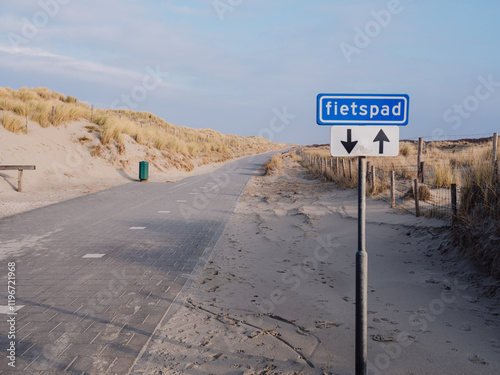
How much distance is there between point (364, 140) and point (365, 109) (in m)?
0.25

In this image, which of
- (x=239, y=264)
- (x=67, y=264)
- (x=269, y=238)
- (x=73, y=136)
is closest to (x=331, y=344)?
(x=239, y=264)

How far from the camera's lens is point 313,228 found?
35.9 feet

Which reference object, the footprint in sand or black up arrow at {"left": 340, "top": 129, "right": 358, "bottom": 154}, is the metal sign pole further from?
the footprint in sand

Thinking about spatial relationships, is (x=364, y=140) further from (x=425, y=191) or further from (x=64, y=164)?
(x=64, y=164)

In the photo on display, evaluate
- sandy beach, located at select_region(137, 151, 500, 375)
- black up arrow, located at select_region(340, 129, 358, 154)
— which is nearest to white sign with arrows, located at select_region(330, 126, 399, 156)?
black up arrow, located at select_region(340, 129, 358, 154)

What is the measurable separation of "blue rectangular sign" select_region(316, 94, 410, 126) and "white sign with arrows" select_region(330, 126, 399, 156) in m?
0.05

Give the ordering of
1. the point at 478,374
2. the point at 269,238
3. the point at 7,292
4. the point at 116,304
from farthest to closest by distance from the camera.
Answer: the point at 269,238 → the point at 7,292 → the point at 116,304 → the point at 478,374

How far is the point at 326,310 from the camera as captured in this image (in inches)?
210

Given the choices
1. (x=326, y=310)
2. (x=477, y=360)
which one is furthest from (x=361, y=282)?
(x=326, y=310)

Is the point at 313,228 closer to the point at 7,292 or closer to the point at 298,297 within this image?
the point at 298,297

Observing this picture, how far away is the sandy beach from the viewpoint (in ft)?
13.0

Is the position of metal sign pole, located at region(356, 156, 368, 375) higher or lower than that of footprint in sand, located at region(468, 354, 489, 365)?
higher

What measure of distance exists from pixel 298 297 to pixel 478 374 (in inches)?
97.5

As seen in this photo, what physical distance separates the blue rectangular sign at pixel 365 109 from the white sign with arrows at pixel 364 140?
0.17ft
